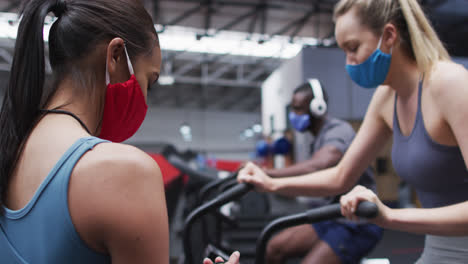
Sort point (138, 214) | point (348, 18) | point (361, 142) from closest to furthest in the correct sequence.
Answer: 1. point (138, 214)
2. point (348, 18)
3. point (361, 142)

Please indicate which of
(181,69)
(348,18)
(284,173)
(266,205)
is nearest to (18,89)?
(348,18)

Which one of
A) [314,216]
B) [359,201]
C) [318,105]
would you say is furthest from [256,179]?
[318,105]

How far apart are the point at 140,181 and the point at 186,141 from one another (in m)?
18.6

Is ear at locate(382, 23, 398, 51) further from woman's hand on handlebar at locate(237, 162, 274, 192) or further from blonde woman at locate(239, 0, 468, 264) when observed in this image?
woman's hand on handlebar at locate(237, 162, 274, 192)

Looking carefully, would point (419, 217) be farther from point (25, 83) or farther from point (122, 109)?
point (25, 83)

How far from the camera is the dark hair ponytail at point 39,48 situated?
2.10 ft

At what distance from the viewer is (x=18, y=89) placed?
65 cm

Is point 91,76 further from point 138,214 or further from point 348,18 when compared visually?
point 348,18

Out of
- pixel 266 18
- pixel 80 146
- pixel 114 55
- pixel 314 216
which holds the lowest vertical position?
pixel 314 216

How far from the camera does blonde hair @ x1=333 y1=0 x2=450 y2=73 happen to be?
3.30ft

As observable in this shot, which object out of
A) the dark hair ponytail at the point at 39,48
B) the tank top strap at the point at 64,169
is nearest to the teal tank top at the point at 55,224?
the tank top strap at the point at 64,169

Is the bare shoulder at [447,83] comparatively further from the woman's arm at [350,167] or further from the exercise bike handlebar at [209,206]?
the exercise bike handlebar at [209,206]

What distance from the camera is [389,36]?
1105 millimetres

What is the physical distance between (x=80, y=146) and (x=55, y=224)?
13cm
